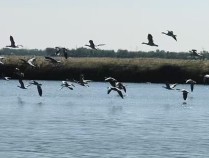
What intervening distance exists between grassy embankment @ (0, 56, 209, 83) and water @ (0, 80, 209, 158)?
155ft

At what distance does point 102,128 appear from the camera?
5566cm

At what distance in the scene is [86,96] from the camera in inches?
3644

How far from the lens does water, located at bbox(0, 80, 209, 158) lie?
45.0 metres

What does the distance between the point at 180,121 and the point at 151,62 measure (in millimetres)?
81626

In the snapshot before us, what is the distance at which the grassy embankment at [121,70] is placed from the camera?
133500 mm

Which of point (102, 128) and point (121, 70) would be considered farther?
point (121, 70)

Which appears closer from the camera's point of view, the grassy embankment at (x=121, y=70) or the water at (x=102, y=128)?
the water at (x=102, y=128)

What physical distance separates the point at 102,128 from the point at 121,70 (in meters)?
84.0

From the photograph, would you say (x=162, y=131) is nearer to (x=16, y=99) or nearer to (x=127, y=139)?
(x=127, y=139)

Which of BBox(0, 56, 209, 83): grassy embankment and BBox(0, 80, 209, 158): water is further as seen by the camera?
BBox(0, 56, 209, 83): grassy embankment

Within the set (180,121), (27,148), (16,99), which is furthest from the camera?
(16,99)

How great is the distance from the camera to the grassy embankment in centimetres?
13350

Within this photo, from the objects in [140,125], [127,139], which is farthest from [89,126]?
[127,139]

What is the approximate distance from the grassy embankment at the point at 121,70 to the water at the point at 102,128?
47326mm
